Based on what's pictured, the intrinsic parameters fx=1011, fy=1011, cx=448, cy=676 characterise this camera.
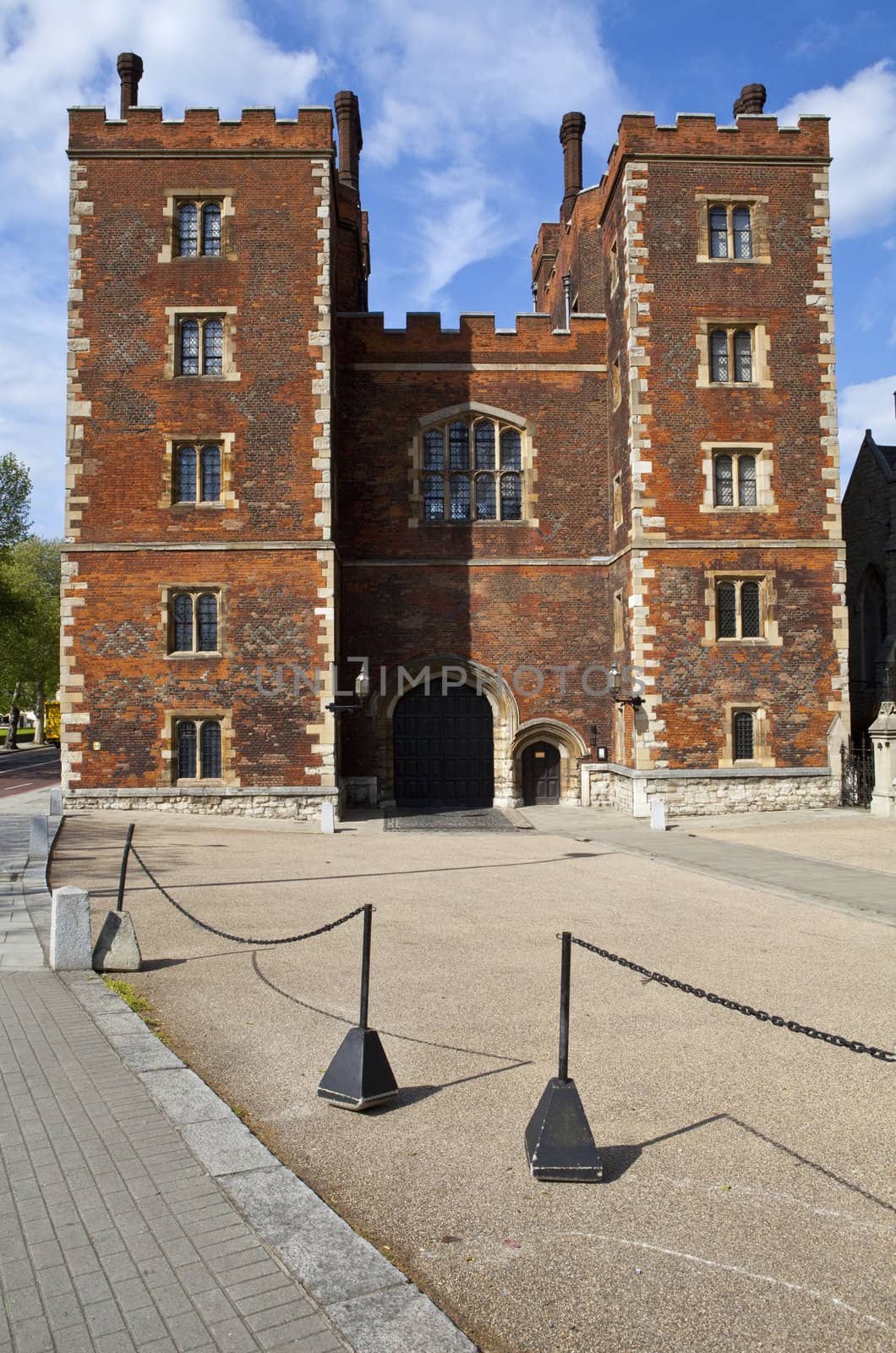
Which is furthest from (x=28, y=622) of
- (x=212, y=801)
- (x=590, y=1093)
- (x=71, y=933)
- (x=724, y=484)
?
(x=590, y=1093)

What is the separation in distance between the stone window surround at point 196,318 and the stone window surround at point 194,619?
179 inches

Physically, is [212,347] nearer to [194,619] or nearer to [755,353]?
[194,619]

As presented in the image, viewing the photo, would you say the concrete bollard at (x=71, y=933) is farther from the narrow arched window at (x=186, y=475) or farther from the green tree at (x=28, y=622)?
the green tree at (x=28, y=622)

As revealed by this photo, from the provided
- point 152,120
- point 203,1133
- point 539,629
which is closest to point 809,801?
point 539,629

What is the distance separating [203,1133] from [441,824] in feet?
53.3

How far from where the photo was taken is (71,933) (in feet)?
27.9

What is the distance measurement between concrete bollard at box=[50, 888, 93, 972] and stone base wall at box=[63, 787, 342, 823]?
12.5 metres

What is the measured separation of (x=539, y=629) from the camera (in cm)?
2450

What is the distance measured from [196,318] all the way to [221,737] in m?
9.16

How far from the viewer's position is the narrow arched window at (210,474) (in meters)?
21.9

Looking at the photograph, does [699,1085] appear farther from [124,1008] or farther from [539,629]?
[539,629]

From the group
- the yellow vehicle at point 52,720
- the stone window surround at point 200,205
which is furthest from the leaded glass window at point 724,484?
the yellow vehicle at point 52,720

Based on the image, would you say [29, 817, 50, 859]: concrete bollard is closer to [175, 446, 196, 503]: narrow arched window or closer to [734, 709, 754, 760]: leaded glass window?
[175, 446, 196, 503]: narrow arched window

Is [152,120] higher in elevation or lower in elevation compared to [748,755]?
higher
